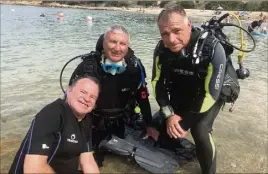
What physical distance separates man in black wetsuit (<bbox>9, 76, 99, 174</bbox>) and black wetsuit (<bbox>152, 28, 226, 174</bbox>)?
1384 mm

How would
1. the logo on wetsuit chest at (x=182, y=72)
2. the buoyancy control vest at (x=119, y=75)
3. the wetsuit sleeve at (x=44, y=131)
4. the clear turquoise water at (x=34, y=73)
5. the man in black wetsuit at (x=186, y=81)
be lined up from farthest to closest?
the clear turquoise water at (x=34, y=73), the buoyancy control vest at (x=119, y=75), the logo on wetsuit chest at (x=182, y=72), the man in black wetsuit at (x=186, y=81), the wetsuit sleeve at (x=44, y=131)

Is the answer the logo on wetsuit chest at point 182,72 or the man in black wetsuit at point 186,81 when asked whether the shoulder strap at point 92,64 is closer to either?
the man in black wetsuit at point 186,81

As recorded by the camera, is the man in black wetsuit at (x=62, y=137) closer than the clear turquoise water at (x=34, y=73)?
Yes

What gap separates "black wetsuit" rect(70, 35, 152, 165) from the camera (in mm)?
4297

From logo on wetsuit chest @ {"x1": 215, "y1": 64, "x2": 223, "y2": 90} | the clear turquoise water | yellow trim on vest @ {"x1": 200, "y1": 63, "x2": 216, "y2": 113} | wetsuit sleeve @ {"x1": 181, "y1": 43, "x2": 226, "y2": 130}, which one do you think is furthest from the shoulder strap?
the clear turquoise water

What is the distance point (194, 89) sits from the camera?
4.16 meters

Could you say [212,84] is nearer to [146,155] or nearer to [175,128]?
[175,128]

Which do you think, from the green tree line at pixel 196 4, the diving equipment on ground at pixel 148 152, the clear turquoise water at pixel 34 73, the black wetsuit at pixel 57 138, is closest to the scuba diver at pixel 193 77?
the diving equipment on ground at pixel 148 152

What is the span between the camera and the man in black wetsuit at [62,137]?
2.60 m

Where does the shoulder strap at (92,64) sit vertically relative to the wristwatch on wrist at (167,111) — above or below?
above

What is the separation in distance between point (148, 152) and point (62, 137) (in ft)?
6.88

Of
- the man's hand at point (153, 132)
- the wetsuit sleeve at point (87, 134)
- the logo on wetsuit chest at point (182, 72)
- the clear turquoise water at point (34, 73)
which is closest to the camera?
the wetsuit sleeve at point (87, 134)

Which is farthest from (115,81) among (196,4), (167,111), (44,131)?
(196,4)

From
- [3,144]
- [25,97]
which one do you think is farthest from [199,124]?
[25,97]
